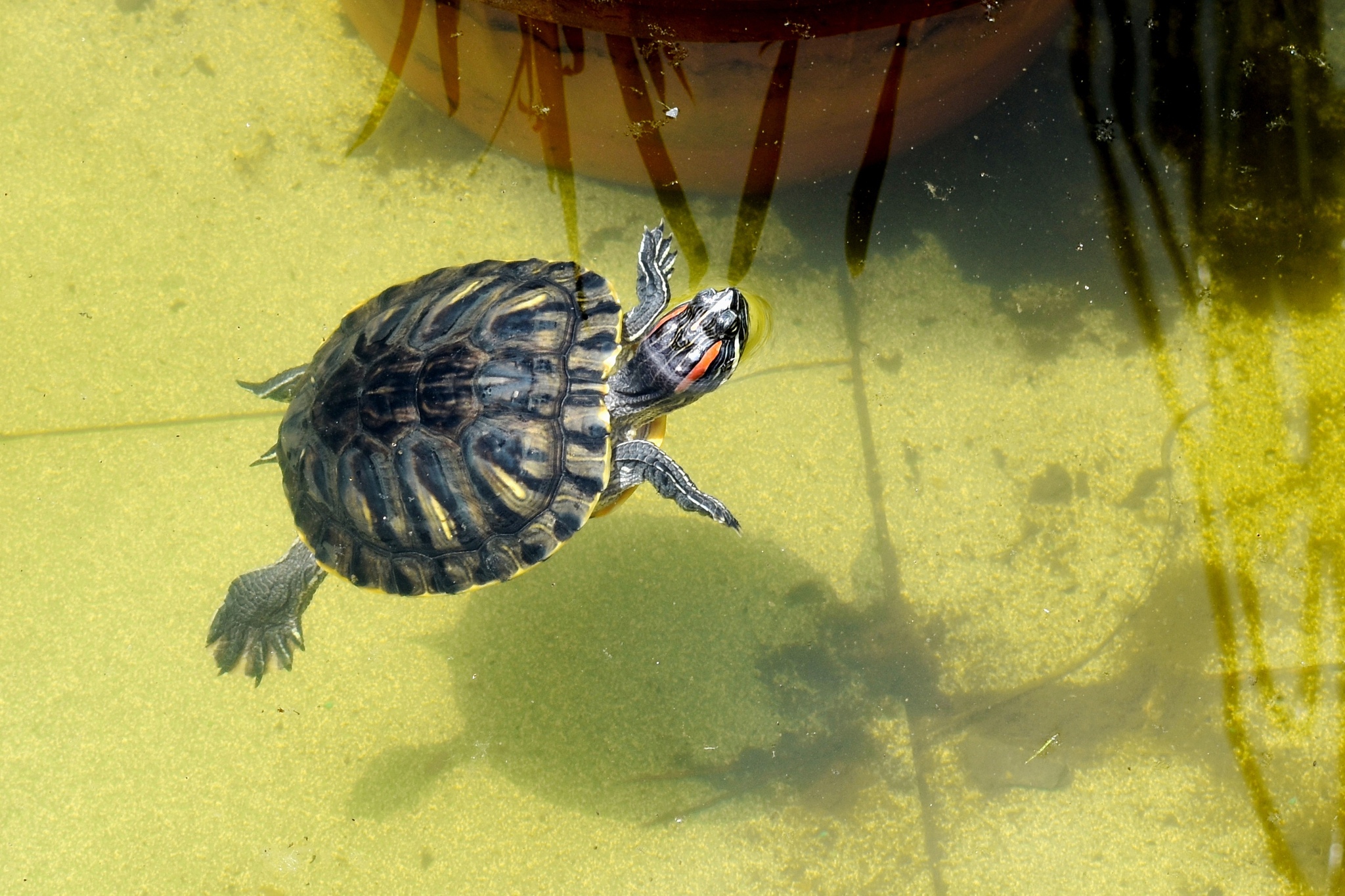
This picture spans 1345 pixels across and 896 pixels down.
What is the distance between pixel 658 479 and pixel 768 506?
0.53 meters

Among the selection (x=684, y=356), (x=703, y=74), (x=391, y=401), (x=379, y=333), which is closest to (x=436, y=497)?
(x=391, y=401)

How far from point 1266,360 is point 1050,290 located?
768 millimetres

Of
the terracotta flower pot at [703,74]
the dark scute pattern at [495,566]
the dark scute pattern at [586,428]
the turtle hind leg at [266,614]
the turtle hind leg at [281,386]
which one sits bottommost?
the turtle hind leg at [266,614]

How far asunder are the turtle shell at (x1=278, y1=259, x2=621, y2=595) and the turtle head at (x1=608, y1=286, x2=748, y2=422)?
161 mm

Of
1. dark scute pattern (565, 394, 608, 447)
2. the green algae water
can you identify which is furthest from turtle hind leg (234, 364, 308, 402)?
dark scute pattern (565, 394, 608, 447)

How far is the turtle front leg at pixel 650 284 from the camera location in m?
2.72

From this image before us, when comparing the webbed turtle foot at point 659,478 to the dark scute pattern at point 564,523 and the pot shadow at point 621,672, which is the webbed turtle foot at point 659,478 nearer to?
the dark scute pattern at point 564,523

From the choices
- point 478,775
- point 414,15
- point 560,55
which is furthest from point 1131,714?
point 414,15

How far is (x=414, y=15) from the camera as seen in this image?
273 cm

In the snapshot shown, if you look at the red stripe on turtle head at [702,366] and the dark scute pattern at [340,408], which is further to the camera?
the red stripe on turtle head at [702,366]

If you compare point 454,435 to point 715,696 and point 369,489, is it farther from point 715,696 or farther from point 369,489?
point 715,696

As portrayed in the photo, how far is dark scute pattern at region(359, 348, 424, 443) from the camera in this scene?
2.26m

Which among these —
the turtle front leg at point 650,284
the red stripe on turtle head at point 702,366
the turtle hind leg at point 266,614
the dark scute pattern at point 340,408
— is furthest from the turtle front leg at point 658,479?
the turtle hind leg at point 266,614

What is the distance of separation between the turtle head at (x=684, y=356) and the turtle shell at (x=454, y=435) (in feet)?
0.53
